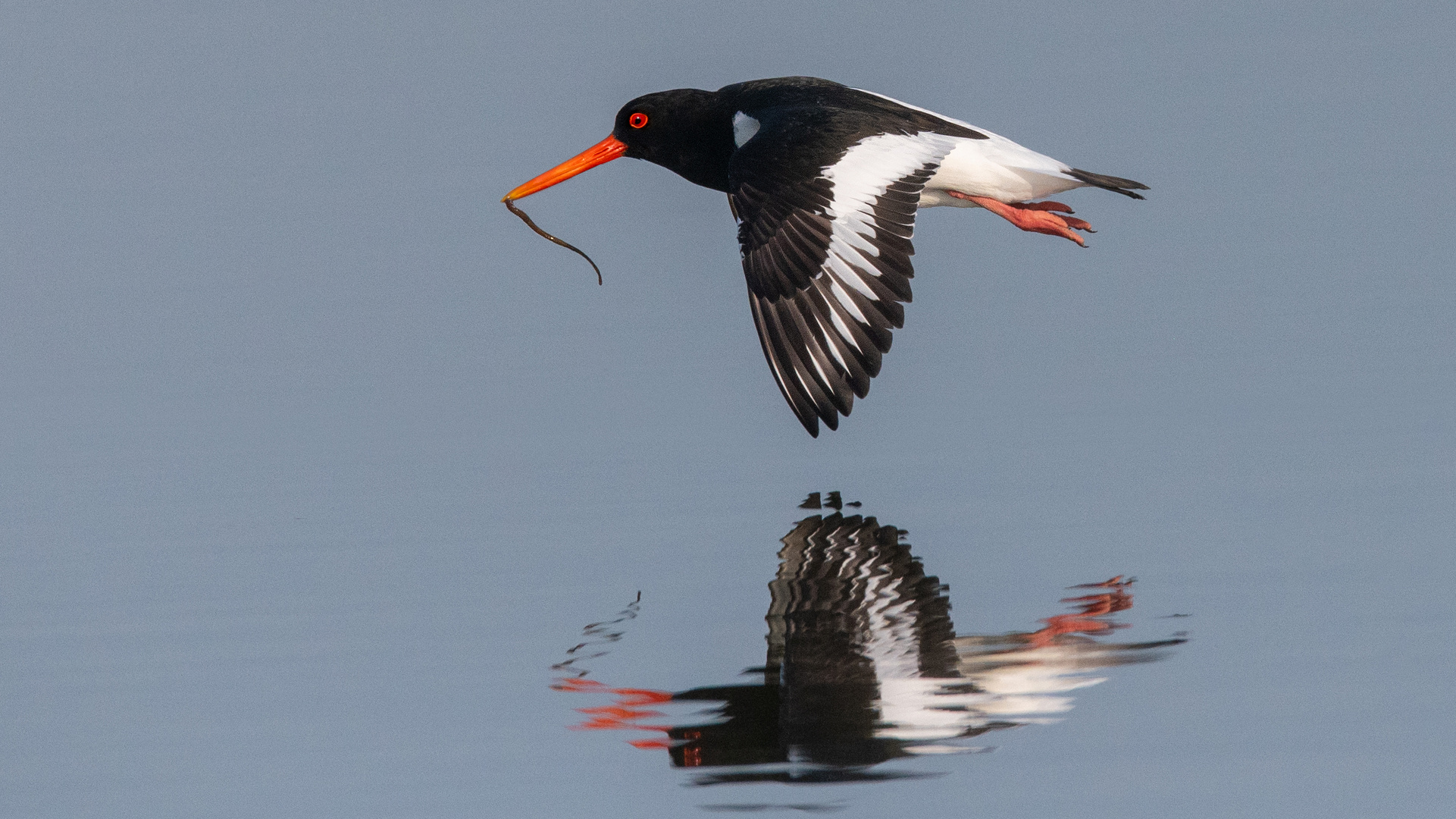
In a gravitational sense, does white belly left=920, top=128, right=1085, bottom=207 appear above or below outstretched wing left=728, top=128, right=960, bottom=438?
above

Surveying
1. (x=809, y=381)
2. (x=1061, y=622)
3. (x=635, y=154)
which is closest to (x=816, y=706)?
(x=1061, y=622)

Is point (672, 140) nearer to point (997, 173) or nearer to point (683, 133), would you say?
point (683, 133)

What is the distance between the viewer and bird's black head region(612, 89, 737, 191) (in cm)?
906

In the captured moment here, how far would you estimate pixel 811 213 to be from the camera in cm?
679

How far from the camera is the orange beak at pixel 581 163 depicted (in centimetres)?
961

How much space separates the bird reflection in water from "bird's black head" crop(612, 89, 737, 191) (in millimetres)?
3940

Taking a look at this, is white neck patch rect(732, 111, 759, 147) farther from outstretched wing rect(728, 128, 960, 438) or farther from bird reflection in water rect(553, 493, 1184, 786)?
bird reflection in water rect(553, 493, 1184, 786)

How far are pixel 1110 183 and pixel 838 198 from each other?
2286 millimetres

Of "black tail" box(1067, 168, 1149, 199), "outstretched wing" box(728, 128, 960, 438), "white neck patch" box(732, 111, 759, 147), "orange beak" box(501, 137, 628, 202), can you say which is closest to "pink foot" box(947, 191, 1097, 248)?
"black tail" box(1067, 168, 1149, 199)

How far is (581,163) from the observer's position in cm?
970

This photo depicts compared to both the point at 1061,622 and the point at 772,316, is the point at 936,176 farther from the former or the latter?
the point at 1061,622

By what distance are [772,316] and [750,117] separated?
2.32m

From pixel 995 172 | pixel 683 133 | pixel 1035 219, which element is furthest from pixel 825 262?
pixel 683 133

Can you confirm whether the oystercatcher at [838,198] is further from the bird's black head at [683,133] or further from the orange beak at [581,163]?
the orange beak at [581,163]
